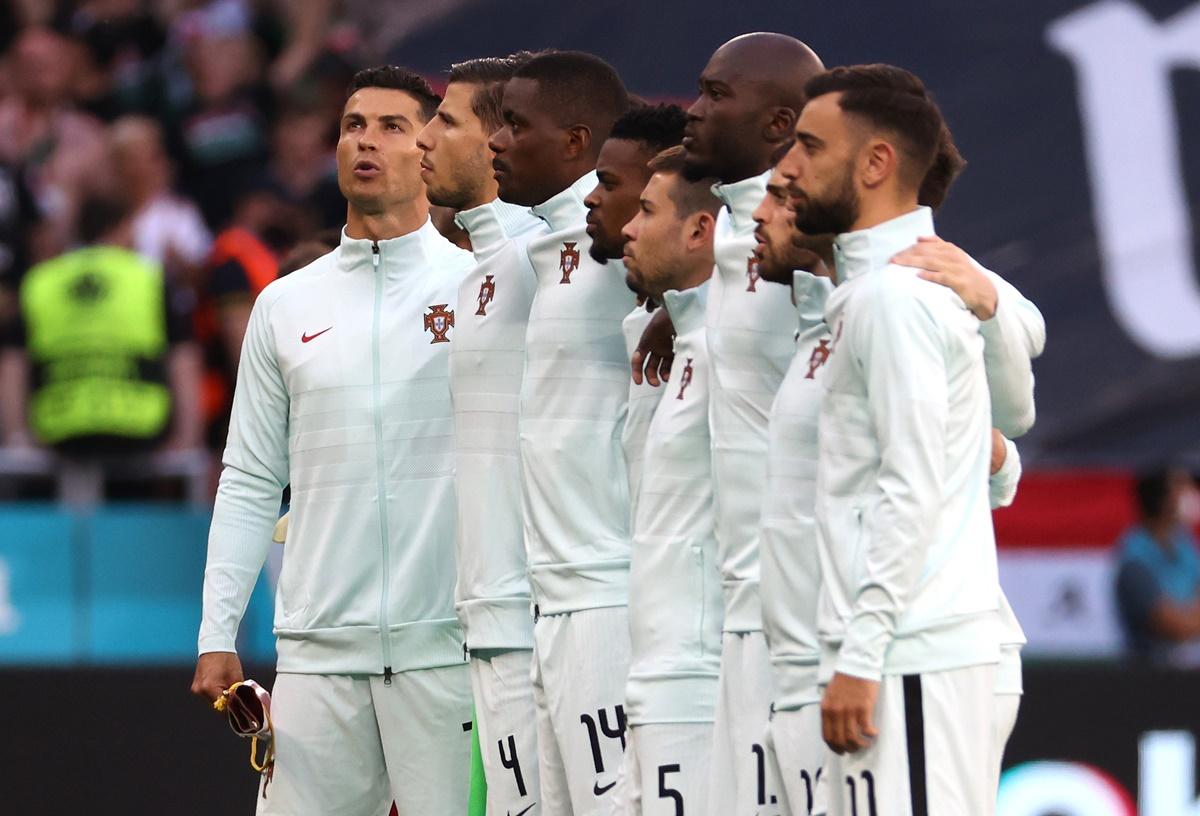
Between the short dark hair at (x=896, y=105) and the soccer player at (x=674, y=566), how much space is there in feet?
2.26

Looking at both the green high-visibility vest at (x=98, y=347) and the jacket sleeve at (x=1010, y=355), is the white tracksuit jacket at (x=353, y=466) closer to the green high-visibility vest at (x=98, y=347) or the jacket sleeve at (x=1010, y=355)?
the jacket sleeve at (x=1010, y=355)

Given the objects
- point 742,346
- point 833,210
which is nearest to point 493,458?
point 742,346

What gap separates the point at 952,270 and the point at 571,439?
4.01 ft

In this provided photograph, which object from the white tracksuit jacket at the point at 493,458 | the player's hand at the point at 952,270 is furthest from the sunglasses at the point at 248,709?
the player's hand at the point at 952,270

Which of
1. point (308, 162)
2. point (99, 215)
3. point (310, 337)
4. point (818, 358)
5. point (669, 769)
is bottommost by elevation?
point (669, 769)

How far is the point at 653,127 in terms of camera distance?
509cm

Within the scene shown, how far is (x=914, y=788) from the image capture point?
13.1 feet

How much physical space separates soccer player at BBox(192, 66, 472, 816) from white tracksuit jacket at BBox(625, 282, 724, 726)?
0.95 metres

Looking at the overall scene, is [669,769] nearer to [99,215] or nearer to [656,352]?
[656,352]

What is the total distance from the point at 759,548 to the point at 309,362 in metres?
1.71

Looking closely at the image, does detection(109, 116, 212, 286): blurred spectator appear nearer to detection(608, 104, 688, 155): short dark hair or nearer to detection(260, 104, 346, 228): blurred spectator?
detection(260, 104, 346, 228): blurred spectator

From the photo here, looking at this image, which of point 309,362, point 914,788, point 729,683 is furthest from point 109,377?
point 914,788

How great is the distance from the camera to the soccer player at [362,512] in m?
5.64

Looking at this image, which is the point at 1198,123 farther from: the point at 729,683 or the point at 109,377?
the point at 729,683
